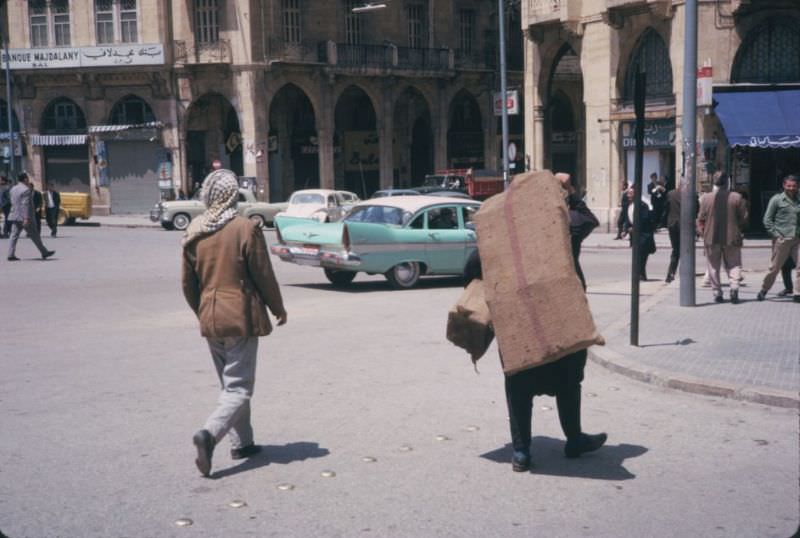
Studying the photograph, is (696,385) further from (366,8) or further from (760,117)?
(366,8)

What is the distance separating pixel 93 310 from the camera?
47.2ft

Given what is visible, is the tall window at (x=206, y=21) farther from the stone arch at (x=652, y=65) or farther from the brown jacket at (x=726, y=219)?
the brown jacket at (x=726, y=219)

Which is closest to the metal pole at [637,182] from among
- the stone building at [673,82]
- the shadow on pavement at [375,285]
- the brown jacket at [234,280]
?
the brown jacket at [234,280]

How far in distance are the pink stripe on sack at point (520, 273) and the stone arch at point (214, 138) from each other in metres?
40.7

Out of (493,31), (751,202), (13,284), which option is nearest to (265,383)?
(13,284)

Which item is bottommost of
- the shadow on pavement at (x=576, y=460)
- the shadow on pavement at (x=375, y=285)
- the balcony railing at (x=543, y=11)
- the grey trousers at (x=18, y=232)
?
the shadow on pavement at (x=375, y=285)

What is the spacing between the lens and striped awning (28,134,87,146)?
44438 mm

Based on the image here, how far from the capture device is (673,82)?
92.1ft

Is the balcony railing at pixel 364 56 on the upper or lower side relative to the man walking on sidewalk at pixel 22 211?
upper

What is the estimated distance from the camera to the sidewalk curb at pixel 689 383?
778 centimetres

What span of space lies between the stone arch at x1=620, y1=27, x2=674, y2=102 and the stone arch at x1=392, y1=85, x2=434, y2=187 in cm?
2106

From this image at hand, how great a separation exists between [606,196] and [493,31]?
76.3ft

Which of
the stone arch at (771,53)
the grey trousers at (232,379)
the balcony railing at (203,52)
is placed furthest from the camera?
the balcony railing at (203,52)

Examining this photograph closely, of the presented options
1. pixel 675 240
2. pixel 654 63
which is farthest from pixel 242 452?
pixel 654 63
